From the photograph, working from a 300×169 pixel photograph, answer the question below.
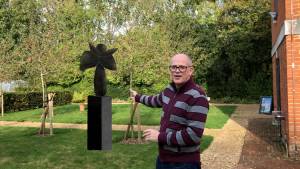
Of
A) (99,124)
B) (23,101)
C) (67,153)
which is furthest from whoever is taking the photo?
(23,101)

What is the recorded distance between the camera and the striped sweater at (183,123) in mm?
2973

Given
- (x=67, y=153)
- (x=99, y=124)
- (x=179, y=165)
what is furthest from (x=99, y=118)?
(x=67, y=153)

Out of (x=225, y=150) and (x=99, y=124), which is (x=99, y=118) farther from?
(x=225, y=150)

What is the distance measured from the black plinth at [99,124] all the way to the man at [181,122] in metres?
1.09

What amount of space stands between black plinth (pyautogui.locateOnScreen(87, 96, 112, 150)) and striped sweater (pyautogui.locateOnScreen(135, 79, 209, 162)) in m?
1.09

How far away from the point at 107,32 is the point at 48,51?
18.4 m

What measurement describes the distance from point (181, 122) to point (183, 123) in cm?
2

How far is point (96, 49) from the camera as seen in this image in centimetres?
445

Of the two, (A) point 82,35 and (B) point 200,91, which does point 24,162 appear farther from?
(A) point 82,35

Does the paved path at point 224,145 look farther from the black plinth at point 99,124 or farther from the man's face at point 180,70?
the man's face at point 180,70

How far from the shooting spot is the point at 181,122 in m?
3.06

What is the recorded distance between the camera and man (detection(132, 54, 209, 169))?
298 cm

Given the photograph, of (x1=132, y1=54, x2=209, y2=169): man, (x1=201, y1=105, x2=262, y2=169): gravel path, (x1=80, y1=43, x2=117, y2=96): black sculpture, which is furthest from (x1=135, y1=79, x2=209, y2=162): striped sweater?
(x1=201, y1=105, x2=262, y2=169): gravel path

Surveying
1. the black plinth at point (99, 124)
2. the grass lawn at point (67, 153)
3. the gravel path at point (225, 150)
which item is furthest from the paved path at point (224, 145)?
the black plinth at point (99, 124)
